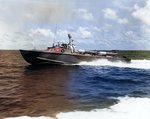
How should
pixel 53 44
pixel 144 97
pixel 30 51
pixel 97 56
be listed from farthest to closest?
pixel 97 56, pixel 53 44, pixel 30 51, pixel 144 97

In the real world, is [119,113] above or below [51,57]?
below

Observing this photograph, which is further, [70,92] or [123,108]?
[70,92]

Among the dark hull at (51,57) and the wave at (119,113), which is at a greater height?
the dark hull at (51,57)

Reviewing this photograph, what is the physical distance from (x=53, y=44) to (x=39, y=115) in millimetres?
23464

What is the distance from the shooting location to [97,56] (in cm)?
3306

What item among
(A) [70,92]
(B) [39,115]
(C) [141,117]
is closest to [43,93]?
(A) [70,92]

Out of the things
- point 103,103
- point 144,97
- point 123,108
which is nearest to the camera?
point 123,108

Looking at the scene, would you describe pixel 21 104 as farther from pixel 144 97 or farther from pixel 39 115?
pixel 144 97

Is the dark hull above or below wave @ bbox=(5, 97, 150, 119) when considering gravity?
above

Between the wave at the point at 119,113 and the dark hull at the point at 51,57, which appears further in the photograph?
the dark hull at the point at 51,57

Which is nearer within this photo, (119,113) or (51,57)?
(119,113)

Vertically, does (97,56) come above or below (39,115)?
above

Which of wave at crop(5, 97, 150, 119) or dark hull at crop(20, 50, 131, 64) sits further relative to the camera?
dark hull at crop(20, 50, 131, 64)

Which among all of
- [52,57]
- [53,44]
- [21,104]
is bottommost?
[21,104]
